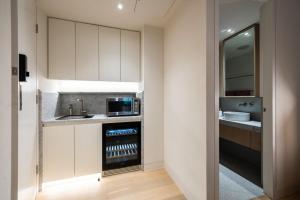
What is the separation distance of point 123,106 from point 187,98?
1.19m

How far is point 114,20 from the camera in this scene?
2.17 metres

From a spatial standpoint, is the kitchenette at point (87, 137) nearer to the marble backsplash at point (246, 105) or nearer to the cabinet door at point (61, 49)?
the cabinet door at point (61, 49)

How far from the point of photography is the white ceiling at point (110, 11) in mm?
1759

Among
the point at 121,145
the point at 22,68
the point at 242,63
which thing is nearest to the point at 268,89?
the point at 242,63

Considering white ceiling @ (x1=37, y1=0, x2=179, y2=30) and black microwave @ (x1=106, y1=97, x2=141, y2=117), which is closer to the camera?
white ceiling @ (x1=37, y1=0, x2=179, y2=30)

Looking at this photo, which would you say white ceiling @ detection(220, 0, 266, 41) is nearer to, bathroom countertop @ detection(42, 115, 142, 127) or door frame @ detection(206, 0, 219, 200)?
door frame @ detection(206, 0, 219, 200)

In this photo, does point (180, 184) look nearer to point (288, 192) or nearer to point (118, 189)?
point (118, 189)

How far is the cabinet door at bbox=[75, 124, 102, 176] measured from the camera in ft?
6.45

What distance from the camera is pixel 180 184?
1.82 m

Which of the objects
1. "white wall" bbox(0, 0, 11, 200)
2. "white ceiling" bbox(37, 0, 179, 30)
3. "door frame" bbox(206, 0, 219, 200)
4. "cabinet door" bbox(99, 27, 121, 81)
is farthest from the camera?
"cabinet door" bbox(99, 27, 121, 81)

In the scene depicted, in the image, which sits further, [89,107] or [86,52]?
[89,107]

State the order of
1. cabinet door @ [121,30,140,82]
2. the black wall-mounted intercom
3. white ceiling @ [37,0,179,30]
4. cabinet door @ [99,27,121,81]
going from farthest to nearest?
cabinet door @ [121,30,140,82] → cabinet door @ [99,27,121,81] → white ceiling @ [37,0,179,30] → the black wall-mounted intercom

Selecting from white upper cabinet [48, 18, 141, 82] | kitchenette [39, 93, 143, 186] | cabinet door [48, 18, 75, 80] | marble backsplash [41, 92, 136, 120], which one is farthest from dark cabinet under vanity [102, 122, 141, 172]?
cabinet door [48, 18, 75, 80]

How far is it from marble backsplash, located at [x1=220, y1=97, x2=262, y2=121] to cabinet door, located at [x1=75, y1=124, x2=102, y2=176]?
262cm
